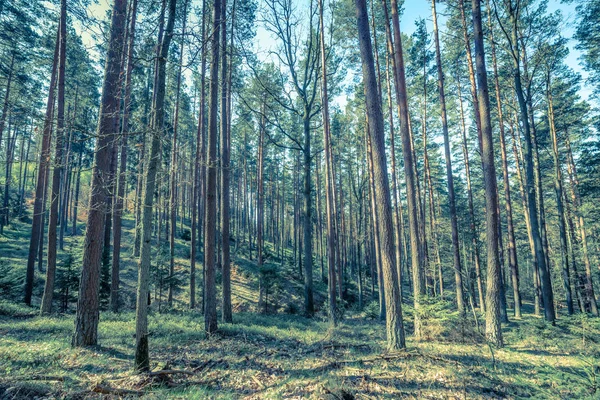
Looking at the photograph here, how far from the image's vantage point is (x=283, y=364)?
609 centimetres

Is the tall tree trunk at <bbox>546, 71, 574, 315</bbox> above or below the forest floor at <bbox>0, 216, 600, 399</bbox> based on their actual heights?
above

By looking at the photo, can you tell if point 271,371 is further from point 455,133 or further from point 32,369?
point 455,133

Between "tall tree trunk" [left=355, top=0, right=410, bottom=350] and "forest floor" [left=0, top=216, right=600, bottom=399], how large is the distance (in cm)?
64

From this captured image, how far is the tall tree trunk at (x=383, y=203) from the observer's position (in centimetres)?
641

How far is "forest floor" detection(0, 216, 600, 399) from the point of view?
4.24 m

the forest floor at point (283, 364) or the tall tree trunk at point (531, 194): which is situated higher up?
the tall tree trunk at point (531, 194)

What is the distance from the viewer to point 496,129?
22094 mm

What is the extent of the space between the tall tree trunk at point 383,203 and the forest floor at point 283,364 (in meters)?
0.64

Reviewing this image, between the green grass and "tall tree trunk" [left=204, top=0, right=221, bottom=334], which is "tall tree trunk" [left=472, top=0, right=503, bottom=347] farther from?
"tall tree trunk" [left=204, top=0, right=221, bottom=334]

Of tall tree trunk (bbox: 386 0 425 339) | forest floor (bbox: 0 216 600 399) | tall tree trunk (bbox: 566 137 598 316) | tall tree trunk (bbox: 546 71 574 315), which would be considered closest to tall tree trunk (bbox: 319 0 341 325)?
forest floor (bbox: 0 216 600 399)

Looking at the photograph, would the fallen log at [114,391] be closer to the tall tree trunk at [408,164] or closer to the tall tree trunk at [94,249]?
the tall tree trunk at [94,249]

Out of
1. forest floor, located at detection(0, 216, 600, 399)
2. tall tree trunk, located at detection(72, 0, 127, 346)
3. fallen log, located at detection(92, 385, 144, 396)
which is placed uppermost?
tall tree trunk, located at detection(72, 0, 127, 346)

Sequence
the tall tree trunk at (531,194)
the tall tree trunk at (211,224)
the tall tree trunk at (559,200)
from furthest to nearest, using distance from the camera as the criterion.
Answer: the tall tree trunk at (559,200), the tall tree trunk at (531,194), the tall tree trunk at (211,224)

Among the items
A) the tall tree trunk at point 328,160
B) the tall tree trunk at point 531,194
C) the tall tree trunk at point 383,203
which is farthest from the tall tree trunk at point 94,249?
the tall tree trunk at point 531,194
